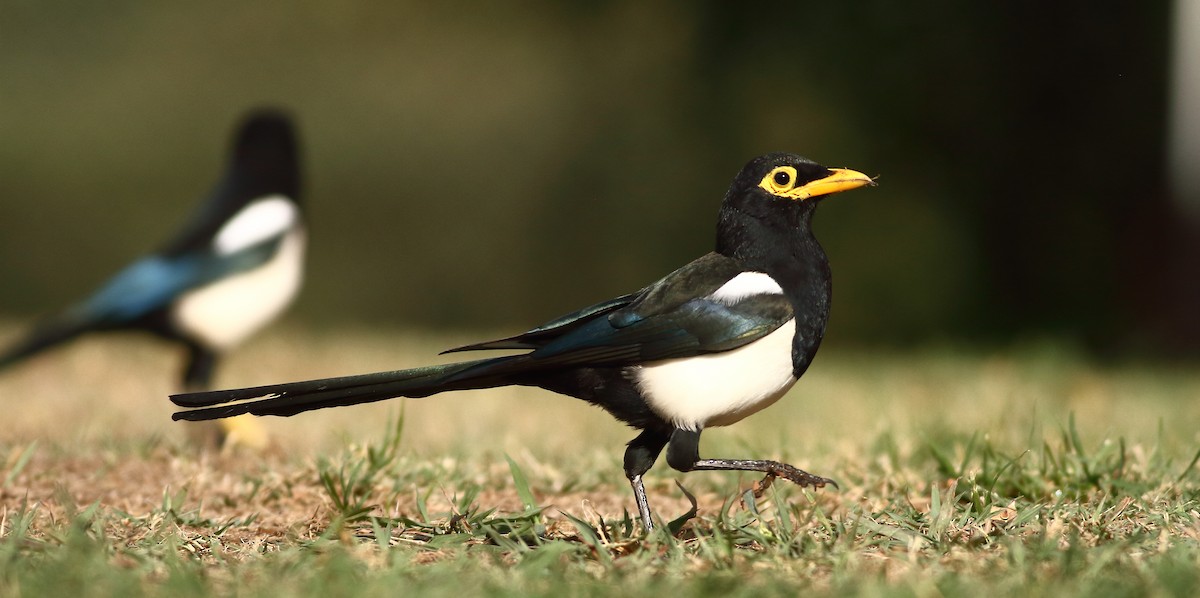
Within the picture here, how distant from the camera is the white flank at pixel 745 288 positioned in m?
3.13

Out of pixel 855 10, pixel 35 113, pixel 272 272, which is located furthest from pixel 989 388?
pixel 35 113

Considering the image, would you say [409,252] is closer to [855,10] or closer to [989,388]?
[855,10]

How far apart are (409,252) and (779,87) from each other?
12.7ft

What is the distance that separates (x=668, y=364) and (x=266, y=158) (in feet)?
10.8

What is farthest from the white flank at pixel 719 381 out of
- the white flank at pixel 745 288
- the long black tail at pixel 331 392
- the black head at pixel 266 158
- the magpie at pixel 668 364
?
the black head at pixel 266 158

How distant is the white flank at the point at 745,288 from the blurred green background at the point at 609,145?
617 centimetres

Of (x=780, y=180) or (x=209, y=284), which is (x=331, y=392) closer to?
(x=780, y=180)

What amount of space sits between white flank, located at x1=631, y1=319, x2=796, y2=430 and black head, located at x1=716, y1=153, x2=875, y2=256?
12.2 inches

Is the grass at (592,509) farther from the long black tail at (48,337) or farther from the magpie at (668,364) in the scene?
the long black tail at (48,337)

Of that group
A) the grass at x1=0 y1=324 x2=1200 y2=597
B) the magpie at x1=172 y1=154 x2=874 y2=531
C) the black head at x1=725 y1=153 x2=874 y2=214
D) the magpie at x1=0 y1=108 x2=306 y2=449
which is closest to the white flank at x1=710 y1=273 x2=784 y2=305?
the magpie at x1=172 y1=154 x2=874 y2=531

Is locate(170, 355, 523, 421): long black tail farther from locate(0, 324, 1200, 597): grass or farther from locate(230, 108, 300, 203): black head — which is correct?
locate(230, 108, 300, 203): black head

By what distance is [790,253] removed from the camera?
3260 millimetres

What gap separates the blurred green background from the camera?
9461 mm

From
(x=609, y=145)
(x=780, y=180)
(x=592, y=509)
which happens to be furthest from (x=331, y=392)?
(x=609, y=145)
